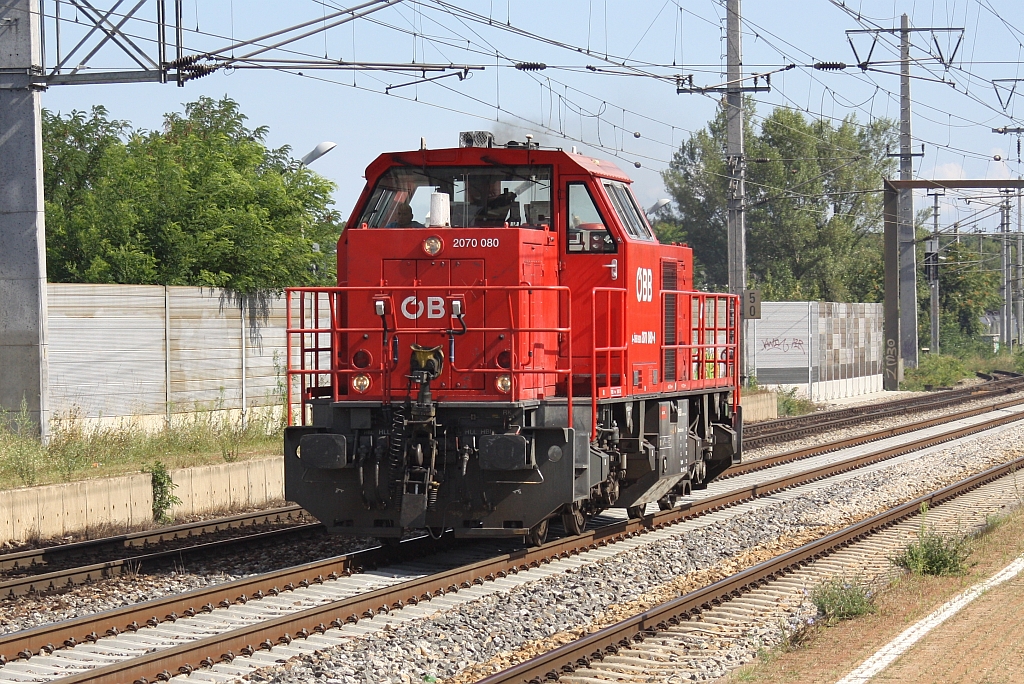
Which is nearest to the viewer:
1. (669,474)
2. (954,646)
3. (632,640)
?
(954,646)

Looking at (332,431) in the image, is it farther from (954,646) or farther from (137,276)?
(137,276)

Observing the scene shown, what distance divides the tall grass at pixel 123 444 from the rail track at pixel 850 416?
31.1ft

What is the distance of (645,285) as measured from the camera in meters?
12.1

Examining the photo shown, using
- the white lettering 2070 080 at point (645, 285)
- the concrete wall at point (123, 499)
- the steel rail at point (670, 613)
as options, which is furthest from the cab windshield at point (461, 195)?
the concrete wall at point (123, 499)

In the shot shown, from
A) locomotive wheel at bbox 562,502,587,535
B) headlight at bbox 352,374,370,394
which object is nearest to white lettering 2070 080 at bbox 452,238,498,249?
headlight at bbox 352,374,370,394

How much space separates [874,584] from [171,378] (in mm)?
11467

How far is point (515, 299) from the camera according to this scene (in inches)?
419

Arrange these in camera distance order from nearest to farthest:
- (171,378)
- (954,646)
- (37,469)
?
(954,646)
(37,469)
(171,378)

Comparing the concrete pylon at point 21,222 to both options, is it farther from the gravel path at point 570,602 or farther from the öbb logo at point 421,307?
the gravel path at point 570,602

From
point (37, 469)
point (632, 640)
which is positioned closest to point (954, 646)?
point (632, 640)

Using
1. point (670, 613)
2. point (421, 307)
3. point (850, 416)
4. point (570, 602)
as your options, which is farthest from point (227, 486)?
point (850, 416)

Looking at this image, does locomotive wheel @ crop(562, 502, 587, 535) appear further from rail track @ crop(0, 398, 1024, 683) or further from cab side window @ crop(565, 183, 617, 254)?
cab side window @ crop(565, 183, 617, 254)

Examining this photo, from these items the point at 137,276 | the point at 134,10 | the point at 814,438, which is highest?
the point at 134,10

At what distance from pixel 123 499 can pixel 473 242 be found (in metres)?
5.51
